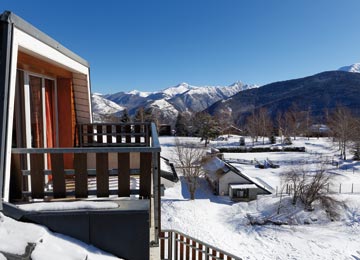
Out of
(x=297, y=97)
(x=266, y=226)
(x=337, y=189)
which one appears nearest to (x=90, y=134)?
(x=266, y=226)

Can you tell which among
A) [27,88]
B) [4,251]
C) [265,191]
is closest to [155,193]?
[4,251]

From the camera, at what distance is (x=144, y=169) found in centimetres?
216

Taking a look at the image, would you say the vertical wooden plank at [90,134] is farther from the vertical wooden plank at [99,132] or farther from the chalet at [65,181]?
the chalet at [65,181]

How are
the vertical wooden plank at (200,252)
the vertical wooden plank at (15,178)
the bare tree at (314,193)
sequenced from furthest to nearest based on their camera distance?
the bare tree at (314,193)
the vertical wooden plank at (200,252)
the vertical wooden plank at (15,178)

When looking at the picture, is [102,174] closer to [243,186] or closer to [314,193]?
[314,193]

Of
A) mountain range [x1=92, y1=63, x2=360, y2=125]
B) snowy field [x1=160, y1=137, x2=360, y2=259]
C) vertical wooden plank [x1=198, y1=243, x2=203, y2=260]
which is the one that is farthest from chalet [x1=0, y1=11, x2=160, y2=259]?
mountain range [x1=92, y1=63, x2=360, y2=125]

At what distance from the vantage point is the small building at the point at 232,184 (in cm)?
1538

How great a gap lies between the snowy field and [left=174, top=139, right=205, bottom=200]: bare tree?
0.73 metres

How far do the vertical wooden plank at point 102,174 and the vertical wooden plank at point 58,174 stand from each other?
0.97 feet

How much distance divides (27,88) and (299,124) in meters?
43.4

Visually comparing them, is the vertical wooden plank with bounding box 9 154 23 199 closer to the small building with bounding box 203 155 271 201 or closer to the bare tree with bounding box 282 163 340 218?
the bare tree with bounding box 282 163 340 218

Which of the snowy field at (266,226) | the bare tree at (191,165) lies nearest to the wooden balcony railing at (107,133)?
the snowy field at (266,226)

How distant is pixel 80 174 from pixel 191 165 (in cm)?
1430

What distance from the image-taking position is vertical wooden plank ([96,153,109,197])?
213 centimetres
